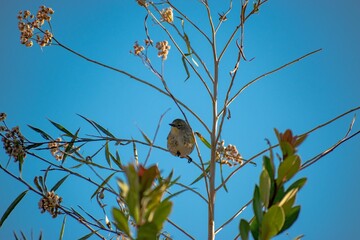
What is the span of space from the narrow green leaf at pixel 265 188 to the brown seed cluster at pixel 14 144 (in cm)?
190

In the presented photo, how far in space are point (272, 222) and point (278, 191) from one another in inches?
4.0

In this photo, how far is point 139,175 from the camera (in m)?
0.84

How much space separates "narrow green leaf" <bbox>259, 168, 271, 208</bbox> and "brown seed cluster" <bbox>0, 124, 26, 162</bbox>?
6.23 ft

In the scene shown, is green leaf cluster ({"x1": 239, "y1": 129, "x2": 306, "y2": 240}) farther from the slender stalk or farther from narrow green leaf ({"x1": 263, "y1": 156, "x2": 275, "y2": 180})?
the slender stalk

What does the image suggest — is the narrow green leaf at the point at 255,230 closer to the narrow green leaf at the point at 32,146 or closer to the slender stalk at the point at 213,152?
the slender stalk at the point at 213,152

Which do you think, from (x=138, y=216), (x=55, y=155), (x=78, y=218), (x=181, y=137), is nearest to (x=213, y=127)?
(x=78, y=218)

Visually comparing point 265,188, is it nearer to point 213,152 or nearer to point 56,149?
point 213,152

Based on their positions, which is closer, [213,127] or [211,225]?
[211,225]

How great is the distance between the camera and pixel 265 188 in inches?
37.9

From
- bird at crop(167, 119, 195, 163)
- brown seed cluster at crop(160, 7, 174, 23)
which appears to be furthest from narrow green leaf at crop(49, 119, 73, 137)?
bird at crop(167, 119, 195, 163)

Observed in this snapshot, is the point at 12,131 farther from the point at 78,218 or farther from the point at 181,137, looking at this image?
the point at 181,137

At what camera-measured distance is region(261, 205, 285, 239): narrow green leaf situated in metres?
0.90

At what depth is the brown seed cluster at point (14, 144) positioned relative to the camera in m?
2.63

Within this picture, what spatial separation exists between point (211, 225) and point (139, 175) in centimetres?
136
